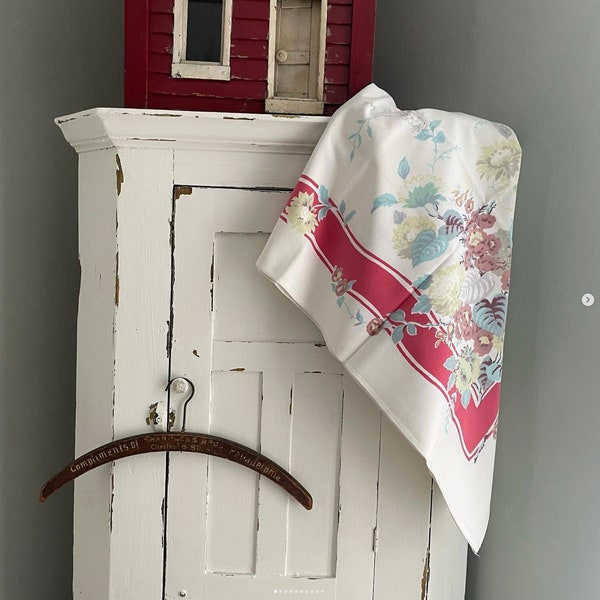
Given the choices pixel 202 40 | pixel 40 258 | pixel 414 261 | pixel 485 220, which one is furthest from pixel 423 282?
pixel 40 258

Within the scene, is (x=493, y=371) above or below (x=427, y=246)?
below

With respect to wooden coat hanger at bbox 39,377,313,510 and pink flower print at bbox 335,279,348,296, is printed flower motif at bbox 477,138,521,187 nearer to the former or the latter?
pink flower print at bbox 335,279,348,296

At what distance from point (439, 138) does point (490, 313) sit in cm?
25

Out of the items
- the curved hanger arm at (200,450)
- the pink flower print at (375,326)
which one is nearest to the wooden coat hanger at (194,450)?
the curved hanger arm at (200,450)

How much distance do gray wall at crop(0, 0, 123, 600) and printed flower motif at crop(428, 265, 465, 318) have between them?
32.3 inches

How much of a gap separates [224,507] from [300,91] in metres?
0.64

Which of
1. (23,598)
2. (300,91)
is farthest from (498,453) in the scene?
(23,598)

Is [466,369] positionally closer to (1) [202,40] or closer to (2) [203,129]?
(2) [203,129]

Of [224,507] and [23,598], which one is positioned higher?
[224,507]

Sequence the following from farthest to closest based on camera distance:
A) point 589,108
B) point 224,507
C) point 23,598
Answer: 1. point 23,598
2. point 224,507
3. point 589,108

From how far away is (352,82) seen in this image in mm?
1145

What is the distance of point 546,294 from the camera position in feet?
3.73

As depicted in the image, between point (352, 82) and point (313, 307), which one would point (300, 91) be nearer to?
point (352, 82)

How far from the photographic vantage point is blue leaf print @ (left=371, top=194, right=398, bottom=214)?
3.30 ft
